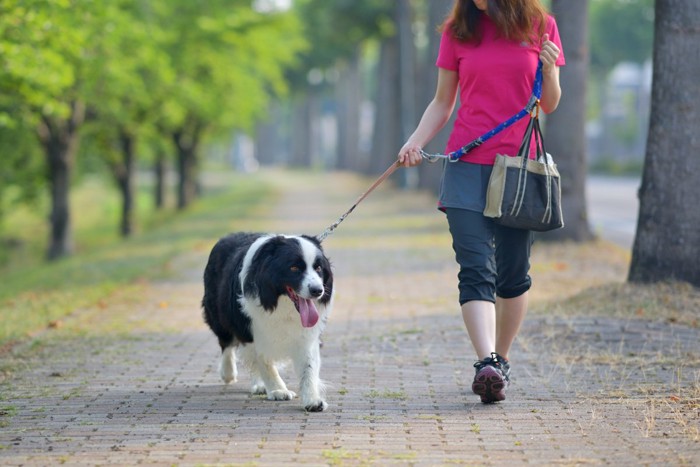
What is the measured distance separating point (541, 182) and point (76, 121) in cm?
2013

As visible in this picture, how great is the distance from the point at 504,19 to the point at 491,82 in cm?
37

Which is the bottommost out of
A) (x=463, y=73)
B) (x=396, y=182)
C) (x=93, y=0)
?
(x=396, y=182)

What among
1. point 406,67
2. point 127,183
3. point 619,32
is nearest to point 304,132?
point 619,32

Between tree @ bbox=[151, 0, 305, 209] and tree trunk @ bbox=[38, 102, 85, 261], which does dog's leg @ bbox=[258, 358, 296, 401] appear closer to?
tree trunk @ bbox=[38, 102, 85, 261]

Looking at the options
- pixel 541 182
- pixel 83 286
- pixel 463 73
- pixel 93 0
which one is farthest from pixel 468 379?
pixel 93 0

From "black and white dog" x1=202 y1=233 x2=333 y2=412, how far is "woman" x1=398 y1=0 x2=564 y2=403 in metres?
0.81

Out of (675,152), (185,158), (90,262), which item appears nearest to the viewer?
(675,152)

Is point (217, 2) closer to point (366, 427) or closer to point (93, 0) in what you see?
point (93, 0)

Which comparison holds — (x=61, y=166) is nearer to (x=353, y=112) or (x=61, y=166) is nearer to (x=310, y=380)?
(x=310, y=380)

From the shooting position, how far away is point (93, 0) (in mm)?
17094

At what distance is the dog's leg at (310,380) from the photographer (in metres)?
5.95

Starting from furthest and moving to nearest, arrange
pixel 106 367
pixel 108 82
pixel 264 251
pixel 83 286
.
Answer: pixel 108 82 → pixel 83 286 → pixel 106 367 → pixel 264 251

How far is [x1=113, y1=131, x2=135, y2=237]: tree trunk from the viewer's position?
31516 millimetres

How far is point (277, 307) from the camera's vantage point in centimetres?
604
